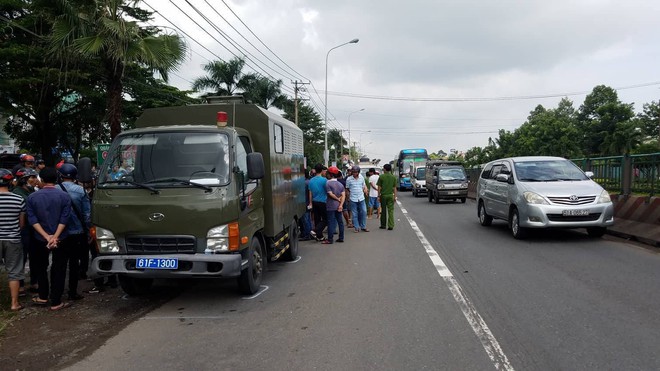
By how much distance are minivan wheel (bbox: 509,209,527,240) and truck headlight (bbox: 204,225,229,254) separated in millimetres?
7340

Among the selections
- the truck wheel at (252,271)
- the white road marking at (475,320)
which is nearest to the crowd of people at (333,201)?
the white road marking at (475,320)

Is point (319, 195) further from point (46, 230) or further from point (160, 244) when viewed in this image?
point (46, 230)

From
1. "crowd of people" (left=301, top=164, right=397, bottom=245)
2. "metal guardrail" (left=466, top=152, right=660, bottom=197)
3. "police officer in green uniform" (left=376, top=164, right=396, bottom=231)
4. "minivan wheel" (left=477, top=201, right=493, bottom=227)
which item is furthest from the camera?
"minivan wheel" (left=477, top=201, right=493, bottom=227)

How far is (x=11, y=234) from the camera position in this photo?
614 centimetres

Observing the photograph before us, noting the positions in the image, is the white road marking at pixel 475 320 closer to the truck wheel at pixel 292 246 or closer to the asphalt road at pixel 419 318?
the asphalt road at pixel 419 318

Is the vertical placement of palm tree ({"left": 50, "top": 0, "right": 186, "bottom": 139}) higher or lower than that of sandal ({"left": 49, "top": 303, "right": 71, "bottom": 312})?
higher

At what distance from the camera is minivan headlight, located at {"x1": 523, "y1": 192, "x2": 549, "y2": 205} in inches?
403

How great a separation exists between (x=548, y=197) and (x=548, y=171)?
135cm

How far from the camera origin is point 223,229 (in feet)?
19.1

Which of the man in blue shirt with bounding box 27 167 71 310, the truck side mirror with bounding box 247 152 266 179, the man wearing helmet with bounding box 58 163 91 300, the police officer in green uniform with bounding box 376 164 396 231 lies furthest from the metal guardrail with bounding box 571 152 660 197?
the man in blue shirt with bounding box 27 167 71 310

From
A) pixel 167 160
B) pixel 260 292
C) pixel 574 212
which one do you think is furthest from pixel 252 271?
pixel 574 212

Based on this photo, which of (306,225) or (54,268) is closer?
(54,268)

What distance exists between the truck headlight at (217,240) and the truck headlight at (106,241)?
1.15m

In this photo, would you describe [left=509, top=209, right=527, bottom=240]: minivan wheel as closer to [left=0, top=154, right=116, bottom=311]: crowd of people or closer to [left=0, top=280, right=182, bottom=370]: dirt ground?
[left=0, top=280, right=182, bottom=370]: dirt ground
